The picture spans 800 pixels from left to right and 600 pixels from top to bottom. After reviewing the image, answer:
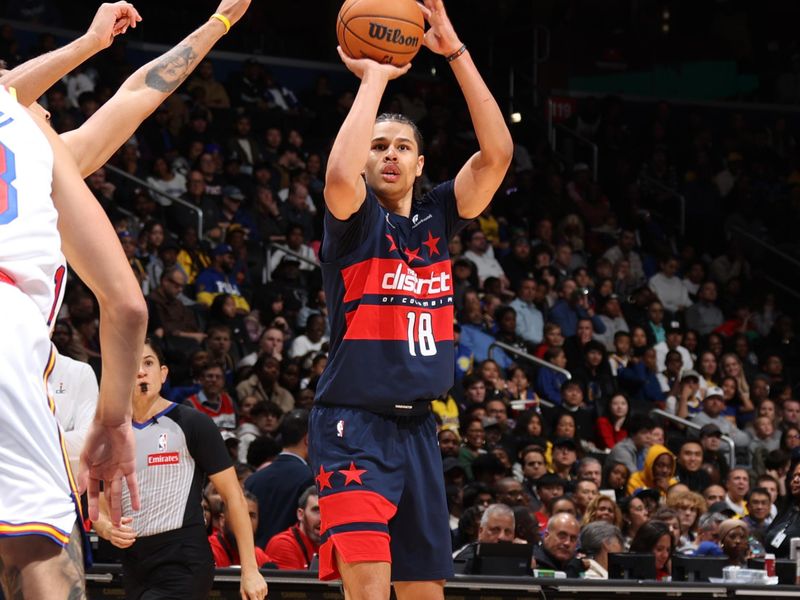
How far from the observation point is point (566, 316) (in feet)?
49.1

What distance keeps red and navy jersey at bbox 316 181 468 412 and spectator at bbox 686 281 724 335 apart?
40.7ft

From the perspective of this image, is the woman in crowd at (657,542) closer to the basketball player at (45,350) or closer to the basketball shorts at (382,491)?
the basketball shorts at (382,491)

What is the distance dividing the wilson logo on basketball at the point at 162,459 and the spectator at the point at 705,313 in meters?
11.6

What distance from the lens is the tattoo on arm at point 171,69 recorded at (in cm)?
324

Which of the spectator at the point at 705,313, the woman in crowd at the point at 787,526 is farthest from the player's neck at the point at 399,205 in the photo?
the spectator at the point at 705,313

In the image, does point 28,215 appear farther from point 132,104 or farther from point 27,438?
point 132,104

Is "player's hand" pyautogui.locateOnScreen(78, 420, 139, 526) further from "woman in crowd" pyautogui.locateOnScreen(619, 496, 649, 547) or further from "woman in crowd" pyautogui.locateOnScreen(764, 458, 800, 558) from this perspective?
"woman in crowd" pyautogui.locateOnScreen(619, 496, 649, 547)

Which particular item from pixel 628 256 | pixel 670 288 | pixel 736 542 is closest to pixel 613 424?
pixel 670 288

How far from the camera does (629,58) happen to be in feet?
68.9

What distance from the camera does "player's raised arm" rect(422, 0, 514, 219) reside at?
4762mm

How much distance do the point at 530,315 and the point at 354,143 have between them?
10.5 metres

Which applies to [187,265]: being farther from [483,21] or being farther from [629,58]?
[629,58]

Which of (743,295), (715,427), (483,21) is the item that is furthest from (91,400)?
(483,21)

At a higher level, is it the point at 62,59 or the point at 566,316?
the point at 62,59
